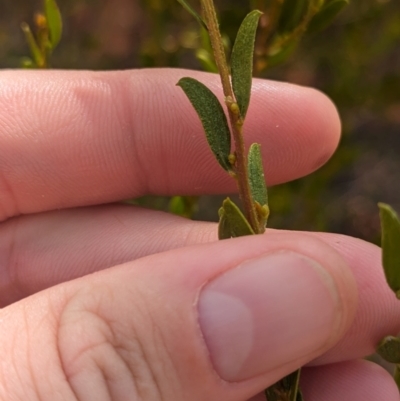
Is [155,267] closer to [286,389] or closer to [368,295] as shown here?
[286,389]

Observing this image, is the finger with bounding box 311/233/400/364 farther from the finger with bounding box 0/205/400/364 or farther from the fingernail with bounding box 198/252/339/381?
the fingernail with bounding box 198/252/339/381

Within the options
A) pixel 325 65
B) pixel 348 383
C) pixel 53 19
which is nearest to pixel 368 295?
pixel 348 383

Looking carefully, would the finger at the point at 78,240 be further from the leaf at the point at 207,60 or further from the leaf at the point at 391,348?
the leaf at the point at 391,348

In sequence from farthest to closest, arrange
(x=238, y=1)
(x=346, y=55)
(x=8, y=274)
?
(x=238, y=1), (x=346, y=55), (x=8, y=274)

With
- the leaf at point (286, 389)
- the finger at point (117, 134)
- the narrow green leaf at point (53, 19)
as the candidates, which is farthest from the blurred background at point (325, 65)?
the leaf at point (286, 389)

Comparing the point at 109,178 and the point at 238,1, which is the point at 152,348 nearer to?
the point at 109,178

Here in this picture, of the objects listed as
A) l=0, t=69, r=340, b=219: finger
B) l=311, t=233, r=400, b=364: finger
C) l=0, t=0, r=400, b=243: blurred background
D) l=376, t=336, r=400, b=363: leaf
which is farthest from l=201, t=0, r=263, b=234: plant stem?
l=0, t=0, r=400, b=243: blurred background

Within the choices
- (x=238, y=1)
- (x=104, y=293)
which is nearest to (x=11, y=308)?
(x=104, y=293)
